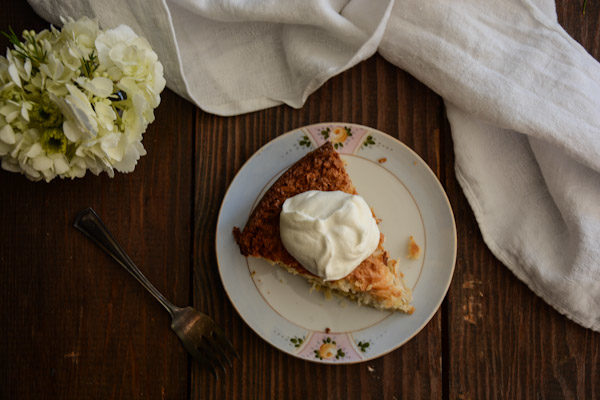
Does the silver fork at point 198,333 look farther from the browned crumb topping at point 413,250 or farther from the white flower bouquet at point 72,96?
the browned crumb topping at point 413,250

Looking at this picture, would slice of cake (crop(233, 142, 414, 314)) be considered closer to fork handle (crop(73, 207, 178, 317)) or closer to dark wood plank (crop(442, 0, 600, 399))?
dark wood plank (crop(442, 0, 600, 399))

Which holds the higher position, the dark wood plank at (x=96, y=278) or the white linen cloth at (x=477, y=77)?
the white linen cloth at (x=477, y=77)

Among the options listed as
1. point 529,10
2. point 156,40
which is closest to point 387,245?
point 529,10

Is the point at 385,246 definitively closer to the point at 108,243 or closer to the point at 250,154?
the point at 250,154

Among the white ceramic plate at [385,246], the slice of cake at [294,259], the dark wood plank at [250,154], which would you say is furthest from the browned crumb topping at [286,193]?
the dark wood plank at [250,154]

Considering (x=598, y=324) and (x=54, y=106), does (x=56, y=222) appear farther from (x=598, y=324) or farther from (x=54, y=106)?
(x=598, y=324)

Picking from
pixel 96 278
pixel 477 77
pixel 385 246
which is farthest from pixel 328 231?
pixel 96 278
